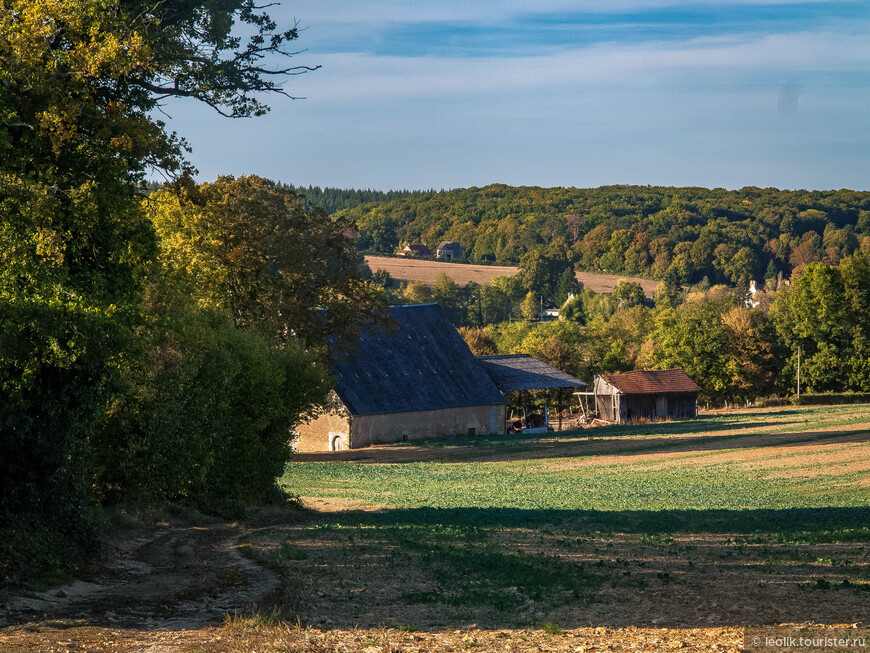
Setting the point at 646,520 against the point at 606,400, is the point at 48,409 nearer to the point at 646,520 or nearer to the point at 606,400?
the point at 646,520

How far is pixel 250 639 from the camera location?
9.86 meters

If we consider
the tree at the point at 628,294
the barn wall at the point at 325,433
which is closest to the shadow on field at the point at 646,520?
the barn wall at the point at 325,433

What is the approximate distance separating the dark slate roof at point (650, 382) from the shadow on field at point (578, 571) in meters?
49.9

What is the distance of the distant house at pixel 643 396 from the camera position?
71000mm

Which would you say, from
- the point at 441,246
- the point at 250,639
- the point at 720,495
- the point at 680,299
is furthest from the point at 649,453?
the point at 441,246

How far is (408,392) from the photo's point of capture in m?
55.5

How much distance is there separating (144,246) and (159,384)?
3083 millimetres

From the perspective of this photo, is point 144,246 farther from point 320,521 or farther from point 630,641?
point 630,641

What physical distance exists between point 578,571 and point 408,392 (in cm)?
4154

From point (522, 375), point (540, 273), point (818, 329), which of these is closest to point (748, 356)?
point (818, 329)

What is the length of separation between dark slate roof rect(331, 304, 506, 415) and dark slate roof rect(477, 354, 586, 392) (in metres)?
1.11

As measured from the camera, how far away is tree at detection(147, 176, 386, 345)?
33.2 meters

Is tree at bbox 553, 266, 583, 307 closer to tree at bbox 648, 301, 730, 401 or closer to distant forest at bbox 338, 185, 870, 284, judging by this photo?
distant forest at bbox 338, 185, 870, 284

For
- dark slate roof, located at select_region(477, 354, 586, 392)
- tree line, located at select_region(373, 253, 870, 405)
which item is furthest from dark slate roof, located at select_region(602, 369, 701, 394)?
dark slate roof, located at select_region(477, 354, 586, 392)
